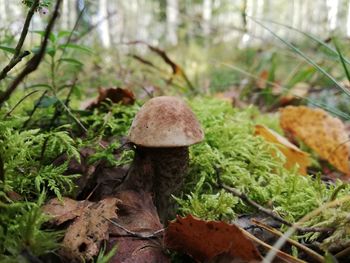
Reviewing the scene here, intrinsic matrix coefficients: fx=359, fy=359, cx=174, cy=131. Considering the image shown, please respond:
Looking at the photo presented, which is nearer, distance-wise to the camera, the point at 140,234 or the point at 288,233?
the point at 288,233

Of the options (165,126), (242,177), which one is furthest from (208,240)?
(242,177)

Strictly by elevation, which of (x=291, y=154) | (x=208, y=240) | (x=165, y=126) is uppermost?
(x=165, y=126)

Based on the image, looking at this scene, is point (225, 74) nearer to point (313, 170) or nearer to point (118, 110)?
point (313, 170)

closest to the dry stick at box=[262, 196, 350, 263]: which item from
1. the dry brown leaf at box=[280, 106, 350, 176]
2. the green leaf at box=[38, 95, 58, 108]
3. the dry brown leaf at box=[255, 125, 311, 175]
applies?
the dry brown leaf at box=[255, 125, 311, 175]

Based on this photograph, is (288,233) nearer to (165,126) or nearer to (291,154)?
(165,126)

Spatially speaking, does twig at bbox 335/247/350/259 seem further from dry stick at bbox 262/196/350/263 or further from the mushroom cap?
the mushroom cap

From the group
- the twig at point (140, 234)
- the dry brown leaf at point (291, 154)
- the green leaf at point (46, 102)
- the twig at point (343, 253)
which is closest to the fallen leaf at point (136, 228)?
the twig at point (140, 234)
